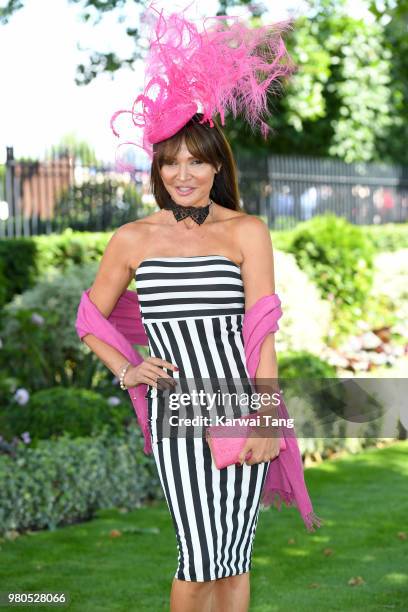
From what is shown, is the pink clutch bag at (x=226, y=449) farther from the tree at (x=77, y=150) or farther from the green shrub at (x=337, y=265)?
the tree at (x=77, y=150)

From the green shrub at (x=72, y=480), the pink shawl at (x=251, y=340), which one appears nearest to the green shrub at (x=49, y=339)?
the green shrub at (x=72, y=480)

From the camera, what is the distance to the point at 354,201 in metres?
22.9

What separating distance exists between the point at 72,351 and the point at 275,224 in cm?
1062

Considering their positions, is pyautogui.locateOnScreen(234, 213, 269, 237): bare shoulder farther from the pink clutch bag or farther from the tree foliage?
the tree foliage

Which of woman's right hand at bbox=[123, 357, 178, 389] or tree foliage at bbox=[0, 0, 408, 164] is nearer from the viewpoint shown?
woman's right hand at bbox=[123, 357, 178, 389]

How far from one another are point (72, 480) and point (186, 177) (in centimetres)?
399

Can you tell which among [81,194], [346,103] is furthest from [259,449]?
[346,103]

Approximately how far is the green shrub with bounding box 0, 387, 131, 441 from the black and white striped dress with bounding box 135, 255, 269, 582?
3.98m

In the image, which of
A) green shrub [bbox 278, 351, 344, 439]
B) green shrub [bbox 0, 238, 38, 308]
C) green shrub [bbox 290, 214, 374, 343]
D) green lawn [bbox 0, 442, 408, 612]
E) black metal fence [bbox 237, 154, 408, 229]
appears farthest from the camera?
black metal fence [bbox 237, 154, 408, 229]

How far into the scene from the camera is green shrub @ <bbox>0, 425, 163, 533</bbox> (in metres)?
6.84

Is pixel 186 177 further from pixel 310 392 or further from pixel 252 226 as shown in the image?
pixel 310 392

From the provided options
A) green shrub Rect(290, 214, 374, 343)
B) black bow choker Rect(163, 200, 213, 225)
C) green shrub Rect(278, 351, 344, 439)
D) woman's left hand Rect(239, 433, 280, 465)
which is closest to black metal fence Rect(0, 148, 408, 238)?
green shrub Rect(290, 214, 374, 343)

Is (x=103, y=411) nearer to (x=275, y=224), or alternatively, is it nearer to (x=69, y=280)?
(x=69, y=280)

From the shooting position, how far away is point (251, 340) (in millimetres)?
3496
